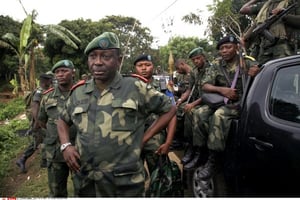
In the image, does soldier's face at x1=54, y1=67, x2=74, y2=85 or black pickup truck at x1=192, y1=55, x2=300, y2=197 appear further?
soldier's face at x1=54, y1=67, x2=74, y2=85

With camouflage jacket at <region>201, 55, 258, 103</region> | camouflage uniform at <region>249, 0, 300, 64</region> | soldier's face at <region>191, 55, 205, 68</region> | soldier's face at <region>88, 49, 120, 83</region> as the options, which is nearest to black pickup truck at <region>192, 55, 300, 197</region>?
camouflage jacket at <region>201, 55, 258, 103</region>

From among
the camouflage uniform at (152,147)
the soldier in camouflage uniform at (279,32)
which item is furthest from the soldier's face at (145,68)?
the soldier in camouflage uniform at (279,32)

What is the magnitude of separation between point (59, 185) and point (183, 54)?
34.6 m

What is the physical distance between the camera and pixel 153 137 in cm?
309

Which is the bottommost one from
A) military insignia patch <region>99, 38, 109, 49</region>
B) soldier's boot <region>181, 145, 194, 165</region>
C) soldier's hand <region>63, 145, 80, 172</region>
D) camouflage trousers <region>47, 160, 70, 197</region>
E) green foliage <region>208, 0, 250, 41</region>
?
camouflage trousers <region>47, 160, 70, 197</region>

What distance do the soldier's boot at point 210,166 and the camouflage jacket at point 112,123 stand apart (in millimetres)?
963

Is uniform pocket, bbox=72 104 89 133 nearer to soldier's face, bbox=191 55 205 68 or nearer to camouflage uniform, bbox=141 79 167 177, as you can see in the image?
camouflage uniform, bbox=141 79 167 177

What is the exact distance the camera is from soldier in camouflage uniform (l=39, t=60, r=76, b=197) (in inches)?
134

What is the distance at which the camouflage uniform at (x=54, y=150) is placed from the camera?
340 centimetres

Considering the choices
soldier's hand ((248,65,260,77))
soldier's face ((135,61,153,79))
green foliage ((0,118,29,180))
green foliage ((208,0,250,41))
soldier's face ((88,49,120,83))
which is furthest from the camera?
green foliage ((208,0,250,41))

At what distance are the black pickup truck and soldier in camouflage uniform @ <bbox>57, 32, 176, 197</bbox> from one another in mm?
692

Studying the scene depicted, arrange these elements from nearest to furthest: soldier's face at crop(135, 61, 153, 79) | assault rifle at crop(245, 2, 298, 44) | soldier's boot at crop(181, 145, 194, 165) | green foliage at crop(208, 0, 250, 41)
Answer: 1. assault rifle at crop(245, 2, 298, 44)
2. soldier's boot at crop(181, 145, 194, 165)
3. soldier's face at crop(135, 61, 153, 79)
4. green foliage at crop(208, 0, 250, 41)

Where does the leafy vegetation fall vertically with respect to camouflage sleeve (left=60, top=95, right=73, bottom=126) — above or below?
below

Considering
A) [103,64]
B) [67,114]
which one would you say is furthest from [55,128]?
[103,64]
